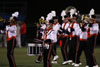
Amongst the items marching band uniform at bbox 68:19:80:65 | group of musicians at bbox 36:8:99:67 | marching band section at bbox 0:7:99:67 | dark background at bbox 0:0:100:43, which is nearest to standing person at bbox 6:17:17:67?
marching band section at bbox 0:7:99:67

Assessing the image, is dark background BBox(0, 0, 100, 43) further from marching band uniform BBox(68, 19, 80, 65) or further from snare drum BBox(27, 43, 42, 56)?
marching band uniform BBox(68, 19, 80, 65)

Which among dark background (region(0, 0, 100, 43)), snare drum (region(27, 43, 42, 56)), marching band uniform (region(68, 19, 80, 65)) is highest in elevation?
dark background (region(0, 0, 100, 43))

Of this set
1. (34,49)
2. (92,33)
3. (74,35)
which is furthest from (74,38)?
(34,49)

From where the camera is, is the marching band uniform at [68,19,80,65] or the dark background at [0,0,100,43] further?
the dark background at [0,0,100,43]

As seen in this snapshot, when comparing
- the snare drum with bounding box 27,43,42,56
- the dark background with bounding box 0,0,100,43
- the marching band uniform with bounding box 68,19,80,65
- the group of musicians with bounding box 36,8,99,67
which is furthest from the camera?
the dark background with bounding box 0,0,100,43

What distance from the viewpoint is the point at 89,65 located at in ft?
45.9

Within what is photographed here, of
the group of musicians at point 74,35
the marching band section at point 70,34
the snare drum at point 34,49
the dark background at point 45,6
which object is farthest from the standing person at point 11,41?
the dark background at point 45,6

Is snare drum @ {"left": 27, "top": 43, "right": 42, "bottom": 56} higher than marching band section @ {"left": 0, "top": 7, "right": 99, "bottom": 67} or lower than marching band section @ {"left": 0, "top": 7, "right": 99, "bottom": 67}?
lower

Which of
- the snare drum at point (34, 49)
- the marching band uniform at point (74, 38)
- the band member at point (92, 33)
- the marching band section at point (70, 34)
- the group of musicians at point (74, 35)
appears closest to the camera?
the marching band section at point (70, 34)

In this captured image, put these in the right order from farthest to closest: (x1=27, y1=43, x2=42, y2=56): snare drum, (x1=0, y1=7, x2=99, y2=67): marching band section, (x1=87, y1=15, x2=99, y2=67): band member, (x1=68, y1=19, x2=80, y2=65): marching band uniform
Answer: (x1=27, y1=43, x2=42, y2=56): snare drum → (x1=68, y1=19, x2=80, y2=65): marching band uniform → (x1=87, y1=15, x2=99, y2=67): band member → (x1=0, y1=7, x2=99, y2=67): marching band section

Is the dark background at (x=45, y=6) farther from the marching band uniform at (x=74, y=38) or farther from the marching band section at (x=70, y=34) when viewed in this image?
the marching band uniform at (x=74, y=38)

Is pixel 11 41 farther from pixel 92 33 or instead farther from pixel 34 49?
pixel 34 49

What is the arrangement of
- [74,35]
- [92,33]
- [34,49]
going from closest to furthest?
[92,33] < [74,35] < [34,49]

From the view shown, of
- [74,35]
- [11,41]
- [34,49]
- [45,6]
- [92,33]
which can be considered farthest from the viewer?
[45,6]
